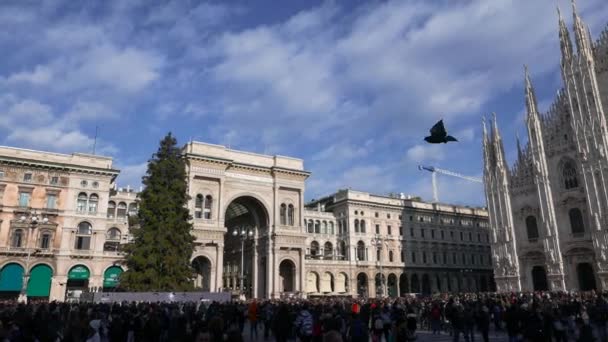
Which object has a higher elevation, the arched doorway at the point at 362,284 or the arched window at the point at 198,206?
the arched window at the point at 198,206

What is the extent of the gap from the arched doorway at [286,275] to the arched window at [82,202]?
2250cm

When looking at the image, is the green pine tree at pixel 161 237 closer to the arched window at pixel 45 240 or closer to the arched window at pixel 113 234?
the arched window at pixel 45 240

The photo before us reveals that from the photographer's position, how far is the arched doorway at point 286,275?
54.6 meters

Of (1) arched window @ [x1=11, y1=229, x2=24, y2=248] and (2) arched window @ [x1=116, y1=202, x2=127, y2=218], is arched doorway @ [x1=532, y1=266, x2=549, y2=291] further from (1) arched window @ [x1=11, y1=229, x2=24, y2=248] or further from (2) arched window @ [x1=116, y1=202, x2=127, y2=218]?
(1) arched window @ [x1=11, y1=229, x2=24, y2=248]

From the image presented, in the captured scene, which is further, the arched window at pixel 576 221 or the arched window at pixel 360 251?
the arched window at pixel 360 251

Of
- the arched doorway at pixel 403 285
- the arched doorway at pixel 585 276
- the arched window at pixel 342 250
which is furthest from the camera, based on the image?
the arched doorway at pixel 403 285

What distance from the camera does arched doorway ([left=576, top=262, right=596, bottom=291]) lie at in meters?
44.6

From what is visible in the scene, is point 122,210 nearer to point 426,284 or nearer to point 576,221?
point 426,284

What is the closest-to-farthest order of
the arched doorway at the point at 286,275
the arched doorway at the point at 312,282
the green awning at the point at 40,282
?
the green awning at the point at 40,282, the arched doorway at the point at 286,275, the arched doorway at the point at 312,282

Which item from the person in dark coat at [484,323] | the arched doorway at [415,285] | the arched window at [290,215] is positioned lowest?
the person in dark coat at [484,323]

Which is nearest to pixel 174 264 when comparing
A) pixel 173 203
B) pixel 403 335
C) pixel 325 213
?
pixel 173 203

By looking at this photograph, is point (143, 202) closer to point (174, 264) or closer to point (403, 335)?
point (174, 264)

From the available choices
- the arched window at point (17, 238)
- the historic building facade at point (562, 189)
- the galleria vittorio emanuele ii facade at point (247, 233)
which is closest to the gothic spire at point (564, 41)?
the historic building facade at point (562, 189)

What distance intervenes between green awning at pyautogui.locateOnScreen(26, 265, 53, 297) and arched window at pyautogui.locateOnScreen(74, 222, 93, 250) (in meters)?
3.42
